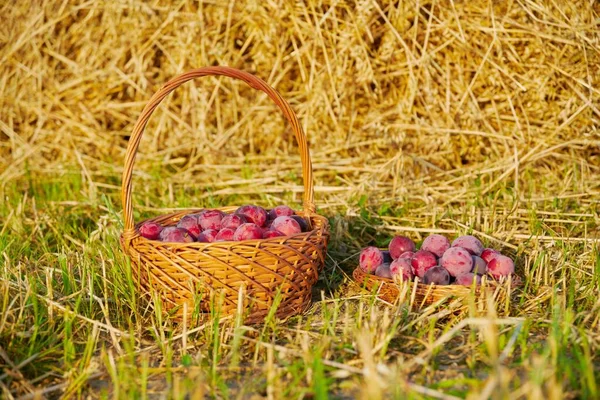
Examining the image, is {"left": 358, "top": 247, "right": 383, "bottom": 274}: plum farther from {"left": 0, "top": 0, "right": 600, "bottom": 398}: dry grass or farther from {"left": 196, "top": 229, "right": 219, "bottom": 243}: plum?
{"left": 196, "top": 229, "right": 219, "bottom": 243}: plum

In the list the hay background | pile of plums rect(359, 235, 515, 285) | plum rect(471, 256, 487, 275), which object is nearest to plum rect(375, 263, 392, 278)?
pile of plums rect(359, 235, 515, 285)

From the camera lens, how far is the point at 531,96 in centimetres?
274

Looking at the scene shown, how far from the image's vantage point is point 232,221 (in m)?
1.68

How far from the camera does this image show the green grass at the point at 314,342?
1.16m

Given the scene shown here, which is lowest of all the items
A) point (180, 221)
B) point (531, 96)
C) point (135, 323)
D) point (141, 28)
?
point (135, 323)

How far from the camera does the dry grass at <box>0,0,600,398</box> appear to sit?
2.09 m

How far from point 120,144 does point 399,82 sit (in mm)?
1369

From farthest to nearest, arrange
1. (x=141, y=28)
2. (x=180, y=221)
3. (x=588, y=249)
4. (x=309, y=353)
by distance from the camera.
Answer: (x=141, y=28), (x=588, y=249), (x=180, y=221), (x=309, y=353)

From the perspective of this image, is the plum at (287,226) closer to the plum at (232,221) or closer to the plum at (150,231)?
the plum at (232,221)

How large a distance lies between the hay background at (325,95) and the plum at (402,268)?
2.48 ft

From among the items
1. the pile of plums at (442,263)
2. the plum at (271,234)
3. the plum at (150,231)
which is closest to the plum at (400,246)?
the pile of plums at (442,263)

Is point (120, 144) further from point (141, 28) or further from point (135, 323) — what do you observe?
point (135, 323)

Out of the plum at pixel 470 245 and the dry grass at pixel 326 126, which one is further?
the dry grass at pixel 326 126

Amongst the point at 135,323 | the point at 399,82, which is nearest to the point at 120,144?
the point at 399,82
